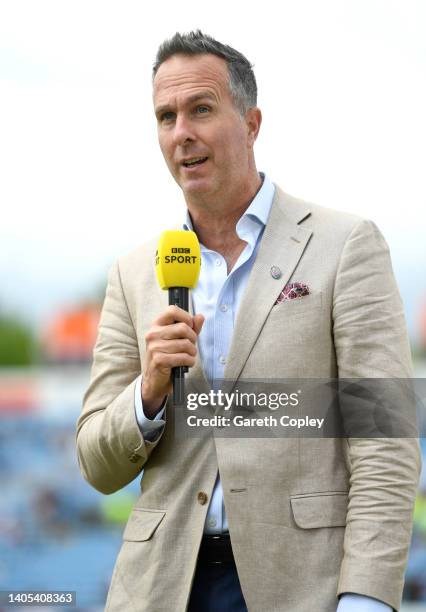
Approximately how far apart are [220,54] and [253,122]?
0.71 feet

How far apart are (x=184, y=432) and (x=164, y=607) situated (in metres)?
0.41

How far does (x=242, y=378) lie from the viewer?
2041mm

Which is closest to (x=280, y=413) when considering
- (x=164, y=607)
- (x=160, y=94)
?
(x=164, y=607)

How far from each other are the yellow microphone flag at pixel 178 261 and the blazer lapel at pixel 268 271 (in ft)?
0.59

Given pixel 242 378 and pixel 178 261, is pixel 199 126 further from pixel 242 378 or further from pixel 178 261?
pixel 242 378

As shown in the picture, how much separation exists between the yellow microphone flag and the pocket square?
0.23 meters

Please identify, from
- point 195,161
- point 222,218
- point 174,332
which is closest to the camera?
point 174,332

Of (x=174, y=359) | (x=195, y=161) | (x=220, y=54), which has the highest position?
(x=220, y=54)

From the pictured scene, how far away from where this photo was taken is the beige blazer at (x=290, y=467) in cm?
192

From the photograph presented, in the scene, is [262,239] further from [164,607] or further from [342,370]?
[164,607]

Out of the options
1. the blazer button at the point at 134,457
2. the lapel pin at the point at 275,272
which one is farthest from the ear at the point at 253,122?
the blazer button at the point at 134,457

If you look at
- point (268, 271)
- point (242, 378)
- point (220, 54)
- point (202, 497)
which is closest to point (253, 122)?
point (220, 54)

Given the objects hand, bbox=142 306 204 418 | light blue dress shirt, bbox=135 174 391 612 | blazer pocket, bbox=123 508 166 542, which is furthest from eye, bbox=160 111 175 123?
blazer pocket, bbox=123 508 166 542

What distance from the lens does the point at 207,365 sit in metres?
2.11
